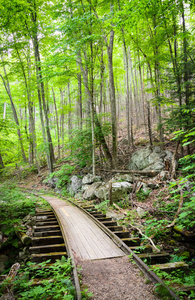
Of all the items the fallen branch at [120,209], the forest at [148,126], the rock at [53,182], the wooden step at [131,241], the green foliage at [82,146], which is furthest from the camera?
the rock at [53,182]

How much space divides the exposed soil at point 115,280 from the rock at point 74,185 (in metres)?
9.11

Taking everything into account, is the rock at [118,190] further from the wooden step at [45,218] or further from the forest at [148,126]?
the wooden step at [45,218]

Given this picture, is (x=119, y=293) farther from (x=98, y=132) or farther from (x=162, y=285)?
(x=98, y=132)

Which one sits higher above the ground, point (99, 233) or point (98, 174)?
point (98, 174)

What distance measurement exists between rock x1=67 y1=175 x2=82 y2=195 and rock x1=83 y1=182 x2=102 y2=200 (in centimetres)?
155

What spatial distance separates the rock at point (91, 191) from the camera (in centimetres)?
1087

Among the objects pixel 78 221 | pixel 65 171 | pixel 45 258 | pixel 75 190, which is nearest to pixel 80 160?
pixel 65 171

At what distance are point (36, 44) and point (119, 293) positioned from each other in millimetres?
18240

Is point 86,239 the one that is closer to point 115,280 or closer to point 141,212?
point 115,280

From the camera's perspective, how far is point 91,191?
11086 mm

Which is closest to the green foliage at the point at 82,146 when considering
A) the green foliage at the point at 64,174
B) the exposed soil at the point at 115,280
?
the green foliage at the point at 64,174

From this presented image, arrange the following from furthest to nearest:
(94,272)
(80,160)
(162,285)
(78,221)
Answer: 1. (80,160)
2. (78,221)
3. (94,272)
4. (162,285)

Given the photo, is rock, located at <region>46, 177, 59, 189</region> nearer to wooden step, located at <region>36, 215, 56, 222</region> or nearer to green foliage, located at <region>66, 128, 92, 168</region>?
green foliage, located at <region>66, 128, 92, 168</region>

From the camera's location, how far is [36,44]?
1590 cm
